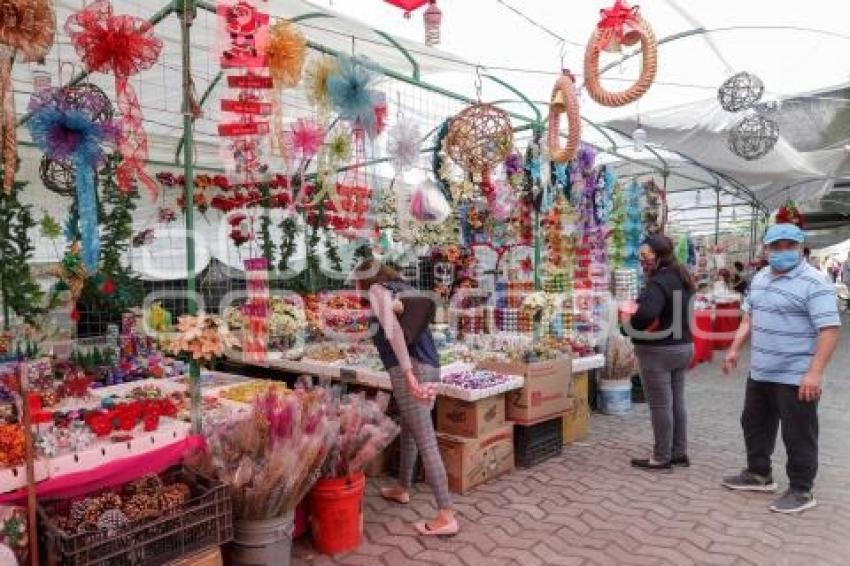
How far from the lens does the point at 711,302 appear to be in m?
9.26

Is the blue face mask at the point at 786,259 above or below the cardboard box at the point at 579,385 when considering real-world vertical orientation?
above

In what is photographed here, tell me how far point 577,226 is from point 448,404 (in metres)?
3.26

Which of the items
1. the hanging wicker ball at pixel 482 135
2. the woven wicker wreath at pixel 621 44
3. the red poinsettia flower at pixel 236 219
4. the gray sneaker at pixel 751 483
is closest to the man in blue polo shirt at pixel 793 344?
the gray sneaker at pixel 751 483

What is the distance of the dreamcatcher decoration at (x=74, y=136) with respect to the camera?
2934 mm

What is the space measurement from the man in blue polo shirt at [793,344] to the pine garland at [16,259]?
4.38m

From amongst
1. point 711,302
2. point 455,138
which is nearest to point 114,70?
point 455,138

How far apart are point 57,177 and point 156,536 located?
3312 mm

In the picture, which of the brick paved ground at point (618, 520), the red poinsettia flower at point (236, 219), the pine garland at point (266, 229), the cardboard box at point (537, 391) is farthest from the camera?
the pine garland at point (266, 229)

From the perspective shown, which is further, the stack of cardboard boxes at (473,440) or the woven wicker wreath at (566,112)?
the woven wicker wreath at (566,112)

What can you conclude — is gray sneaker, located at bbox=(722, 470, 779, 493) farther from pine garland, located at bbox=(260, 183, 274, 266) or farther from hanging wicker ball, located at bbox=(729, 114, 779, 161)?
pine garland, located at bbox=(260, 183, 274, 266)

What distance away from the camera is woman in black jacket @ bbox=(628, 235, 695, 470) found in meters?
4.04

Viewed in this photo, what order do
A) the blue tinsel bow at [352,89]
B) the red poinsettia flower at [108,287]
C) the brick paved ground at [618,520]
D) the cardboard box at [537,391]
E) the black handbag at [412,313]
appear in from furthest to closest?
1. the cardboard box at [537,391]
2. the red poinsettia flower at [108,287]
3. the blue tinsel bow at [352,89]
4. the black handbag at [412,313]
5. the brick paved ground at [618,520]

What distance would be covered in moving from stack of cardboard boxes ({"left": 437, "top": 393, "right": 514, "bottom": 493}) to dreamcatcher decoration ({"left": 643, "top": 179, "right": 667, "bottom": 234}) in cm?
418

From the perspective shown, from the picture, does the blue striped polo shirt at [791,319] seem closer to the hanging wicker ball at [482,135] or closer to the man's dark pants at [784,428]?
the man's dark pants at [784,428]
